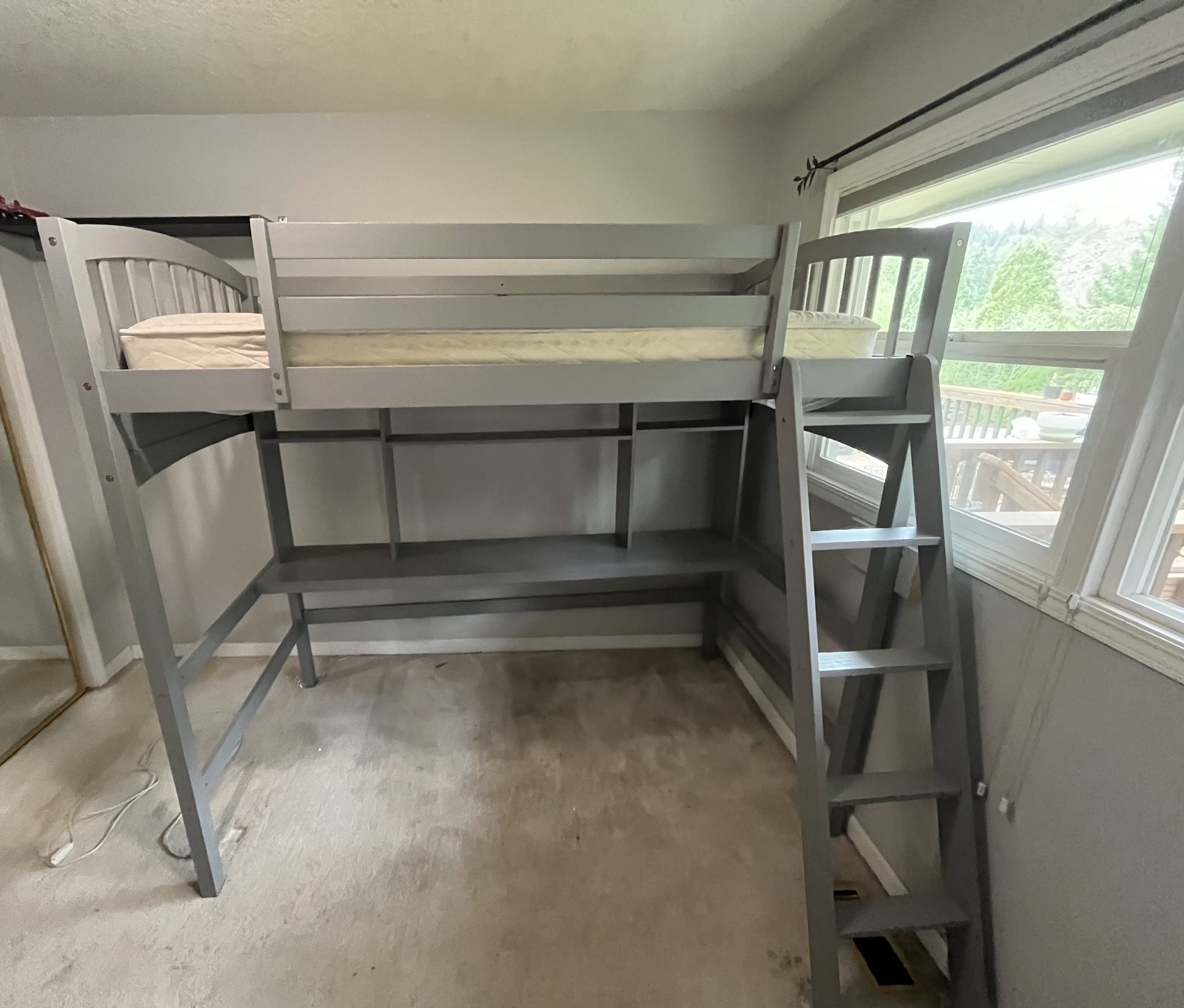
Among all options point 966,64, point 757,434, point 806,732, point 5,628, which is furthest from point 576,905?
point 5,628

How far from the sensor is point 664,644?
9.12 feet

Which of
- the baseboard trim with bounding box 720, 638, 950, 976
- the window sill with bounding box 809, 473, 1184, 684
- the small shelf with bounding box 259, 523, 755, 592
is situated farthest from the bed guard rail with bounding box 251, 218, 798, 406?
the baseboard trim with bounding box 720, 638, 950, 976

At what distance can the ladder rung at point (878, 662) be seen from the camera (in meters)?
1.22

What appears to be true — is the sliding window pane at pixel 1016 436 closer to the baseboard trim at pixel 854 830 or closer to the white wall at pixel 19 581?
the baseboard trim at pixel 854 830

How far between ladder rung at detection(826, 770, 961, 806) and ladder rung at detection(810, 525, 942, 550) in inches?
21.7

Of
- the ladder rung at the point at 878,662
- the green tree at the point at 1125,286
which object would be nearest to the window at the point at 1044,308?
the green tree at the point at 1125,286

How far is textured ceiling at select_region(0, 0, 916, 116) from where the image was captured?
138 centimetres

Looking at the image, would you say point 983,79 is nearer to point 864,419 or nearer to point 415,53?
point 864,419

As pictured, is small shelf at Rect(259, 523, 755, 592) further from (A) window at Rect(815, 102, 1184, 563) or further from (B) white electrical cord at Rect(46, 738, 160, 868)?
(A) window at Rect(815, 102, 1184, 563)

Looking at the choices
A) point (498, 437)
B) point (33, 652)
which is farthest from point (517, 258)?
point (33, 652)

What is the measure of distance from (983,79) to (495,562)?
6.54 ft

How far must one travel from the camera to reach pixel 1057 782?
1.06 m

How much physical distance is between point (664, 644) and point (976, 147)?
2251mm

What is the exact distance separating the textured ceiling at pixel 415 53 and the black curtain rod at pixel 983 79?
0.26 m
